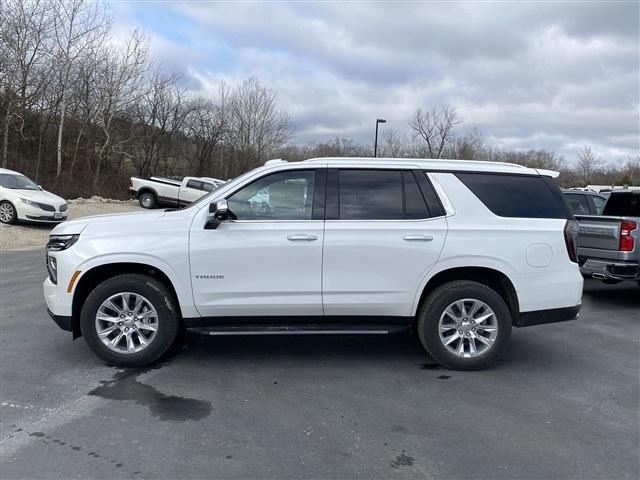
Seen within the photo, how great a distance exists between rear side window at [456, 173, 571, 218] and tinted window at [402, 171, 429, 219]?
18.1 inches

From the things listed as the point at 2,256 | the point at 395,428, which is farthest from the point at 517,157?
the point at 395,428

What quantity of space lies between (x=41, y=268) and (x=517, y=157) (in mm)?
57357

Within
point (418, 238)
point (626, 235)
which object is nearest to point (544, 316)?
point (418, 238)

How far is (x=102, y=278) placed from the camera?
15.6 feet

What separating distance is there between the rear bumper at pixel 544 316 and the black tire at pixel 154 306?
326cm

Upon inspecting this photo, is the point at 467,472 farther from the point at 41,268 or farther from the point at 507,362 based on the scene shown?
the point at 41,268

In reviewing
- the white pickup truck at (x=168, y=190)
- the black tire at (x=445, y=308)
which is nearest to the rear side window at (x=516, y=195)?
the black tire at (x=445, y=308)

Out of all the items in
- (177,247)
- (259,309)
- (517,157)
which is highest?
(517,157)

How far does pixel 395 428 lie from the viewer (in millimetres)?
3609

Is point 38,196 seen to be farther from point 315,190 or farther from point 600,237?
point 600,237

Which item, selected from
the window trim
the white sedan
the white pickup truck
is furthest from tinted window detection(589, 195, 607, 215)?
the white pickup truck

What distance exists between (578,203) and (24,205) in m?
14.9

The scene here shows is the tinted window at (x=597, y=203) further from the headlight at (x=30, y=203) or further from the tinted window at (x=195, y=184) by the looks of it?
the tinted window at (x=195, y=184)

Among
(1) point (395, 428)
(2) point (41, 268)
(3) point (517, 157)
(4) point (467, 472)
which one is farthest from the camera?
(3) point (517, 157)
